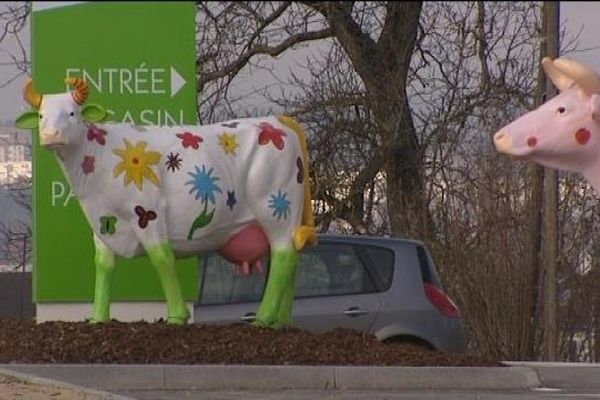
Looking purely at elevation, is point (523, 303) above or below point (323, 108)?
below

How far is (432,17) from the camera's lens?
2148 cm

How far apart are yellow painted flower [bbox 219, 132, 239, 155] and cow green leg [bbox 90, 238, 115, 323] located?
1.36m

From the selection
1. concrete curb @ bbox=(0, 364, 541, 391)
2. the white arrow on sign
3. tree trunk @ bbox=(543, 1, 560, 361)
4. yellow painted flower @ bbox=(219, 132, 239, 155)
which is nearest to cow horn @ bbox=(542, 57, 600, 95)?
concrete curb @ bbox=(0, 364, 541, 391)

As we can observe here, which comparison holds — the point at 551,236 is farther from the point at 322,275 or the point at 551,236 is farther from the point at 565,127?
the point at 565,127

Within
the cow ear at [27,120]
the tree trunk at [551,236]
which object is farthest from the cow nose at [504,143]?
the tree trunk at [551,236]

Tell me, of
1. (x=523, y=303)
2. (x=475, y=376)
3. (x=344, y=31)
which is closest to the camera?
(x=475, y=376)

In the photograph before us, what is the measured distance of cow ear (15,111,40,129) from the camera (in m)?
12.9

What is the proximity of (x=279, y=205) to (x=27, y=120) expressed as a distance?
2322mm

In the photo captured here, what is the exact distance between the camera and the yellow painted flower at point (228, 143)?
1321 centimetres

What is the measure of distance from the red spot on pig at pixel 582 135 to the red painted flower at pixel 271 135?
13.3 ft

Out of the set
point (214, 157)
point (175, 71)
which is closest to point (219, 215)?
point (214, 157)

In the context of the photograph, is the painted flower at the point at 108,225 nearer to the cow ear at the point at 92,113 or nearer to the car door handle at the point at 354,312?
the cow ear at the point at 92,113

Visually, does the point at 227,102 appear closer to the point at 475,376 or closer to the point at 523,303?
the point at 523,303

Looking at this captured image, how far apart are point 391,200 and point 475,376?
923 centimetres
